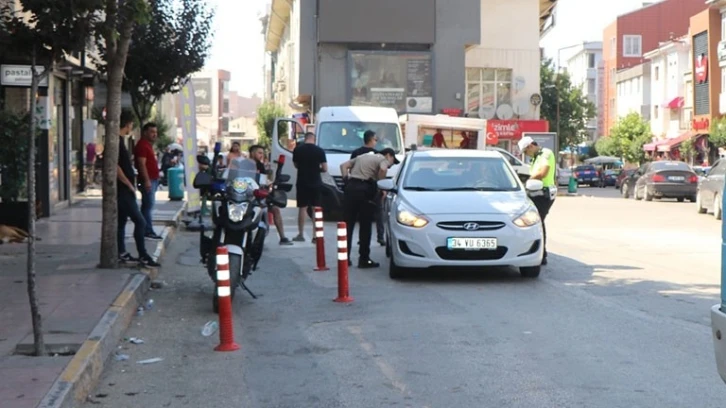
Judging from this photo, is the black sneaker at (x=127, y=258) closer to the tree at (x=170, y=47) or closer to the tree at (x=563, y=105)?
the tree at (x=170, y=47)

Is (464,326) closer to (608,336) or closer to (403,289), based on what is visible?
(608,336)

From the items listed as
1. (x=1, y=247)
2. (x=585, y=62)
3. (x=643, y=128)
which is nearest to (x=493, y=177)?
(x=1, y=247)

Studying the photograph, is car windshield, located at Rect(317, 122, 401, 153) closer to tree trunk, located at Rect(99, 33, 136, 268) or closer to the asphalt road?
the asphalt road

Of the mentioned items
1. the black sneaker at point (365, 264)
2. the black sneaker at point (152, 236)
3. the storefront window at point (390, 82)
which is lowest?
the black sneaker at point (365, 264)

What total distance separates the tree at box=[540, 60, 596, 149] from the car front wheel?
58.6 metres

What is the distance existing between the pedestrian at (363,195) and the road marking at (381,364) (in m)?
4.44

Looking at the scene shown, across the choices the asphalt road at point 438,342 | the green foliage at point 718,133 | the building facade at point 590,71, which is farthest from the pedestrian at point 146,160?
the building facade at point 590,71

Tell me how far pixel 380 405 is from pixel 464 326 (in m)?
2.83

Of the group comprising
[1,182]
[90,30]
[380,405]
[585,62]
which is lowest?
[380,405]

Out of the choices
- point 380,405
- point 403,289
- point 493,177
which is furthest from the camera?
point 493,177

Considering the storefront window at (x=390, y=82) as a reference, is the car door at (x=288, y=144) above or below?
below

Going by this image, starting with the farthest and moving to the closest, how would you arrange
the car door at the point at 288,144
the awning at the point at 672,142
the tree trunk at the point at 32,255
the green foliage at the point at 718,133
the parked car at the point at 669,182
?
the awning at the point at 672,142 < the green foliage at the point at 718,133 < the parked car at the point at 669,182 < the car door at the point at 288,144 < the tree trunk at the point at 32,255

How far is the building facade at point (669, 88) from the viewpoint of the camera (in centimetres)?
6912

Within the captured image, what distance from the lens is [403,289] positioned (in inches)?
461
